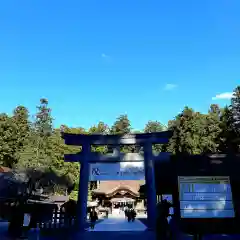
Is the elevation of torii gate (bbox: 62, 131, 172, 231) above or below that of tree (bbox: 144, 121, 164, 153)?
below

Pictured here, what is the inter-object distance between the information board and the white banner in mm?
3149

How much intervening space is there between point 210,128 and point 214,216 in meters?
30.4

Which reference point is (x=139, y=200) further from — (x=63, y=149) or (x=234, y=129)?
(x=234, y=129)

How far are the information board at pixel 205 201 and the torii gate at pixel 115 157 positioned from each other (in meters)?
2.26

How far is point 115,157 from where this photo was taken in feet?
45.3

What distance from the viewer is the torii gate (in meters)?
12.8

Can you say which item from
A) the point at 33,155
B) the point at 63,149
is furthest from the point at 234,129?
the point at 33,155

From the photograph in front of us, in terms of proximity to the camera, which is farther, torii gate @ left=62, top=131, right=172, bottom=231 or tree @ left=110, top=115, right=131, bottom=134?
tree @ left=110, top=115, right=131, bottom=134

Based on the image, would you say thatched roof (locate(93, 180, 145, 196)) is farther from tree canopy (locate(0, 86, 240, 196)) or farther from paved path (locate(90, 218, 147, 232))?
paved path (locate(90, 218, 147, 232))

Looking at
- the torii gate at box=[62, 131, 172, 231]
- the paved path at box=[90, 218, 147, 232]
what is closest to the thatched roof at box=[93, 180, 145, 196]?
the paved path at box=[90, 218, 147, 232]

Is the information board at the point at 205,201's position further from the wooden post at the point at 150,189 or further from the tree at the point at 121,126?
the tree at the point at 121,126

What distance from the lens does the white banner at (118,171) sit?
13531 millimetres

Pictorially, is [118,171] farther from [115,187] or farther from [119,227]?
[115,187]

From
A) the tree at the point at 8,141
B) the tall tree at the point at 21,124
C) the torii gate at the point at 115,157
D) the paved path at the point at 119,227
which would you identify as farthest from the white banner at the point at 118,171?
the tall tree at the point at 21,124
